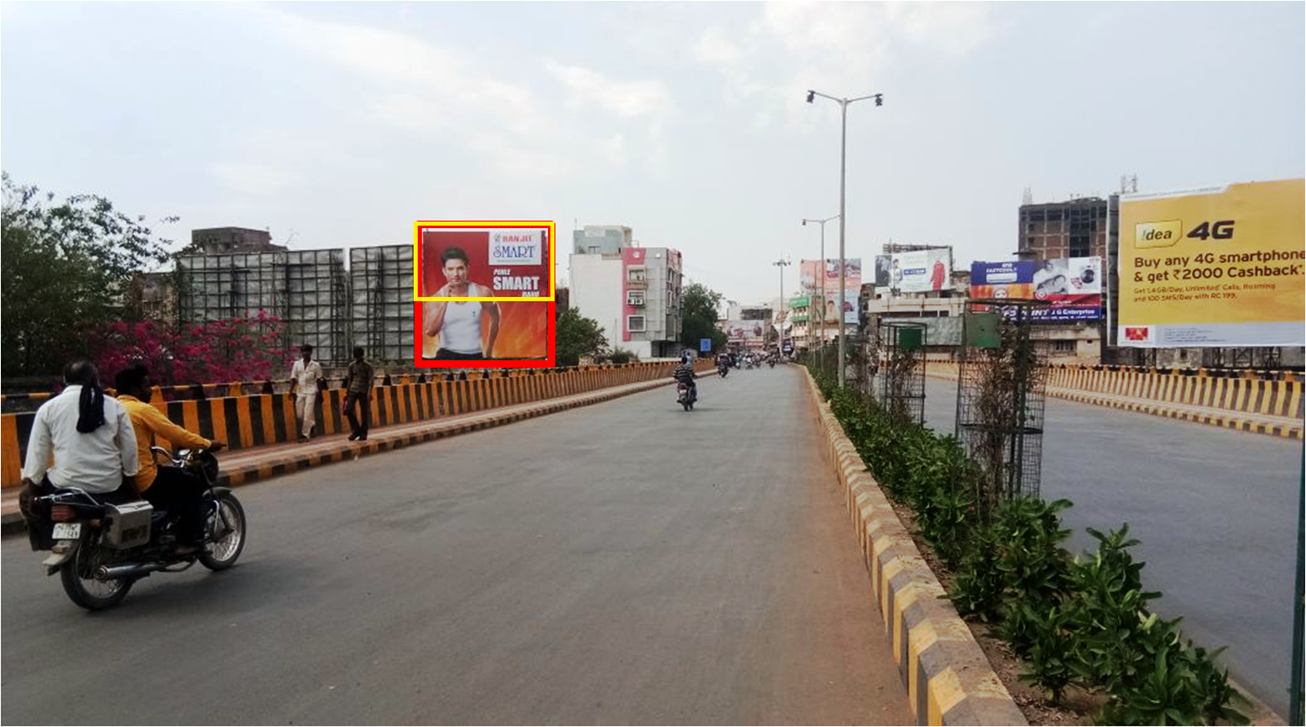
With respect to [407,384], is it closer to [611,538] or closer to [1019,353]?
[611,538]

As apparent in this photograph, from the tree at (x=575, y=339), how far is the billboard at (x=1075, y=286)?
28532 millimetres

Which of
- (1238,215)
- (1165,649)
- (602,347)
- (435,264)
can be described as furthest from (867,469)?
(602,347)

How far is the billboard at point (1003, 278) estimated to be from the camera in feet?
209

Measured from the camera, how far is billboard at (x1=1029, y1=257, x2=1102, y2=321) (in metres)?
59.2

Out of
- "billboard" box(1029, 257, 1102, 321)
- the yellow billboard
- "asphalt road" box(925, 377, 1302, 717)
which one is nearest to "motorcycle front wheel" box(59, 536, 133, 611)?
"asphalt road" box(925, 377, 1302, 717)

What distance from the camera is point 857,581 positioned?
20.4 feet

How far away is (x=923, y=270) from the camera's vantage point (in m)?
78.7

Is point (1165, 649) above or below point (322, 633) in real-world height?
above

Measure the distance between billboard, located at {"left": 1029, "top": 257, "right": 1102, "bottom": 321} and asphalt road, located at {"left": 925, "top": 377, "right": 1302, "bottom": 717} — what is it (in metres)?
44.8

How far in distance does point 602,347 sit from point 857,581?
69.8m

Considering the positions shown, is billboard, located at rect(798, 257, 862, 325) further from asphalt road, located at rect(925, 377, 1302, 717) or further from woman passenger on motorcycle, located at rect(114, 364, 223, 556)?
woman passenger on motorcycle, located at rect(114, 364, 223, 556)

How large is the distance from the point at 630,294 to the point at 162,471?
289 feet

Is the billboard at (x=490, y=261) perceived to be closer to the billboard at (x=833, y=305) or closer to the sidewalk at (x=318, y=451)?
the sidewalk at (x=318, y=451)

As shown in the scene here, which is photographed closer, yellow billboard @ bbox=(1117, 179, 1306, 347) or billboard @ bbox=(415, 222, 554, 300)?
yellow billboard @ bbox=(1117, 179, 1306, 347)
